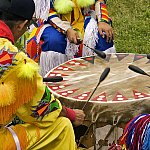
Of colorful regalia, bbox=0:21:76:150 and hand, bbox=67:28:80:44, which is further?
hand, bbox=67:28:80:44

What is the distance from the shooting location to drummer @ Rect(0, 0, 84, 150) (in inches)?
102

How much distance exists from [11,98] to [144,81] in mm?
1076

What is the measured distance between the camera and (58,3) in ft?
14.4

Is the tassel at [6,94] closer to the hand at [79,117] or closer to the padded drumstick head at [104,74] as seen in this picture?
the hand at [79,117]

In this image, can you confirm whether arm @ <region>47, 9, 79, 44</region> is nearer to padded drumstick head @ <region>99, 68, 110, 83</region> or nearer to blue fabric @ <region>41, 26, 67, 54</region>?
blue fabric @ <region>41, 26, 67, 54</region>

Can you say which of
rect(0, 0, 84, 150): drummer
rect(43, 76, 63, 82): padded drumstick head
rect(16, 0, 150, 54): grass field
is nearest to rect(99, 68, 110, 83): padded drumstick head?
rect(43, 76, 63, 82): padded drumstick head

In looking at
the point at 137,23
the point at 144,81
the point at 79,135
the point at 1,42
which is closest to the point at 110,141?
the point at 79,135

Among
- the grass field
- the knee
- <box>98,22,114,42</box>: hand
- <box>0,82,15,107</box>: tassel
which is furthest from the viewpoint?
the grass field

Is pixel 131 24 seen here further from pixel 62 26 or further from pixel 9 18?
pixel 9 18

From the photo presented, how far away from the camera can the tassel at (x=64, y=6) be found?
4.35m

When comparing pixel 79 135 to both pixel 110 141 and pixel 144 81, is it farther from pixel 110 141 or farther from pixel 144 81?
pixel 144 81

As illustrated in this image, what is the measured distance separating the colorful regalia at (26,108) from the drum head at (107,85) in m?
0.39

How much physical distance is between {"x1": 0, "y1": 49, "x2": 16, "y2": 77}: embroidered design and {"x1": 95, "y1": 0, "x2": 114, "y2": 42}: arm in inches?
71.1

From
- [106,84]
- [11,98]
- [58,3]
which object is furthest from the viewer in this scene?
[58,3]
